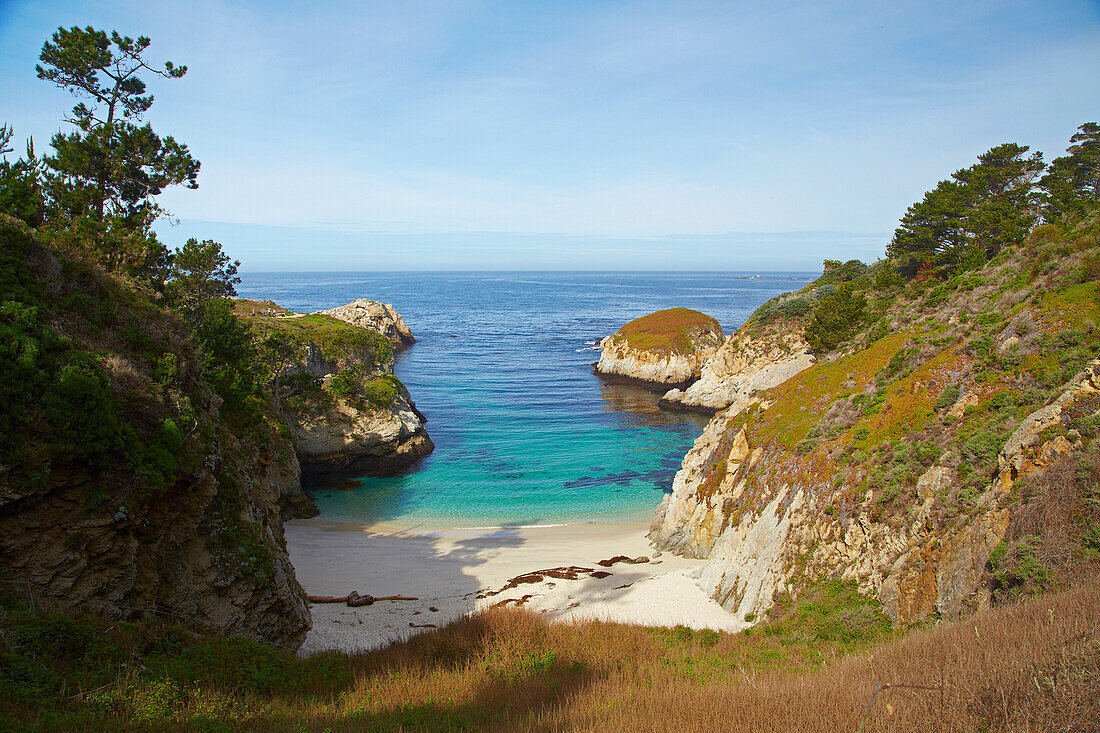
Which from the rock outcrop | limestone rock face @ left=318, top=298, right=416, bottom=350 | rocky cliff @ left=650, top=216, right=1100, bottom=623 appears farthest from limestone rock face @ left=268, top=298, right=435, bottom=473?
limestone rock face @ left=318, top=298, right=416, bottom=350

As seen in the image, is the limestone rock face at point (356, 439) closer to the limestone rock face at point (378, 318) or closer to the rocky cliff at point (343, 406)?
the rocky cliff at point (343, 406)

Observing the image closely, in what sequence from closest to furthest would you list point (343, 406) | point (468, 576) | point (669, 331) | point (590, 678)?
point (590, 678) → point (468, 576) → point (343, 406) → point (669, 331)

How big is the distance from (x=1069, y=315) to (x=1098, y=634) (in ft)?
41.2

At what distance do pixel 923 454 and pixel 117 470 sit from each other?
741 inches

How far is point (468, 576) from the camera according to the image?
77.0ft

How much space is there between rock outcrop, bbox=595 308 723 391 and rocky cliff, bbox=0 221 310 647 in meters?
53.5

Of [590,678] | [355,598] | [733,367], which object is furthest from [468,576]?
[733,367]

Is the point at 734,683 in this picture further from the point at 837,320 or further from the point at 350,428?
the point at 350,428

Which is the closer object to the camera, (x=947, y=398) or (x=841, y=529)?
(x=841, y=529)

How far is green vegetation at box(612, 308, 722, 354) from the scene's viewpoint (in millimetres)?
66062

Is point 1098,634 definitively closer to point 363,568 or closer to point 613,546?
point 613,546

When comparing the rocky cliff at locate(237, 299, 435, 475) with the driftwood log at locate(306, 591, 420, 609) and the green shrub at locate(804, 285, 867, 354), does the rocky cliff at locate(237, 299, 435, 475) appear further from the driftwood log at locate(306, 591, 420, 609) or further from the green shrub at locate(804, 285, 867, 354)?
the green shrub at locate(804, 285, 867, 354)

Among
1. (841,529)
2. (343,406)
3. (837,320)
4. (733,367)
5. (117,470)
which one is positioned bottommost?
Result: (343,406)

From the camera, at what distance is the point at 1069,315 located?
1486 centimetres
